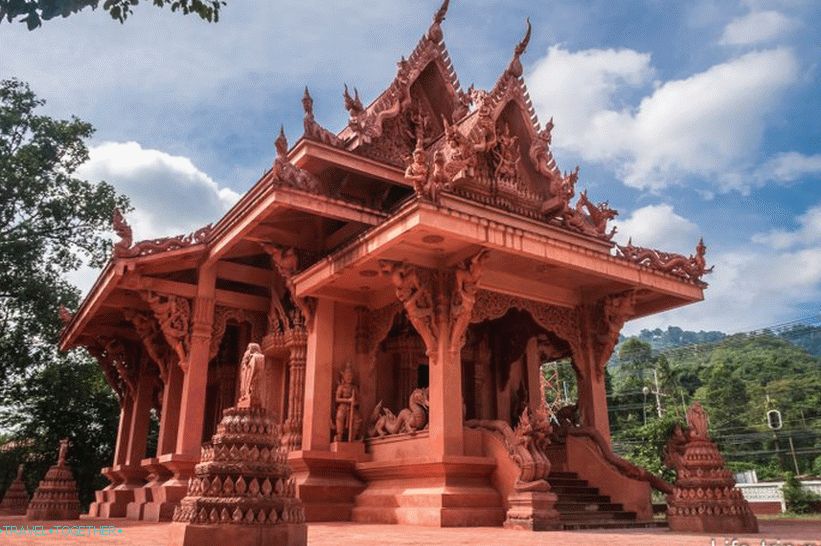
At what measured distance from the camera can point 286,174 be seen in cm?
936

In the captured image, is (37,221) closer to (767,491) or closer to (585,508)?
(585,508)

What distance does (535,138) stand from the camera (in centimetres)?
1161

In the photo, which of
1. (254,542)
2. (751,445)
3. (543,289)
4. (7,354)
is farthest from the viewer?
(751,445)

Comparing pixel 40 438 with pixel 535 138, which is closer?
pixel 535 138

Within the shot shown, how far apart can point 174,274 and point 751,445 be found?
5343 cm

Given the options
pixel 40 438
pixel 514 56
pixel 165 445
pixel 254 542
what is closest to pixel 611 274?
pixel 514 56

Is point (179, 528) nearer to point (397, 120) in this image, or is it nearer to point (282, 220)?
point (282, 220)

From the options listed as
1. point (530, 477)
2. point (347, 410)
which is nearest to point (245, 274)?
point (347, 410)

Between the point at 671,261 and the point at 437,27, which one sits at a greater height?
the point at 437,27

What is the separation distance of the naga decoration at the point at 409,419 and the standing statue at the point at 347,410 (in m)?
0.33

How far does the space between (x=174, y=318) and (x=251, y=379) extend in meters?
7.05

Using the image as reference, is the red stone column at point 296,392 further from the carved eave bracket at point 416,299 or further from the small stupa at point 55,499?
the small stupa at point 55,499

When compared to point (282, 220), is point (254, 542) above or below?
below

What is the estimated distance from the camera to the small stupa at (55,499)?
10531 millimetres
